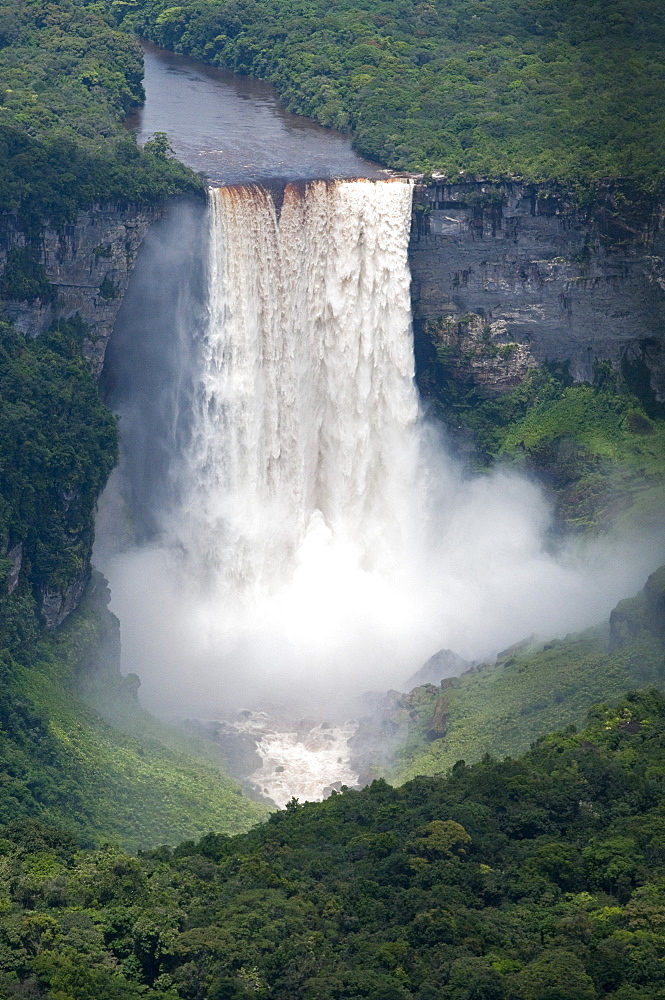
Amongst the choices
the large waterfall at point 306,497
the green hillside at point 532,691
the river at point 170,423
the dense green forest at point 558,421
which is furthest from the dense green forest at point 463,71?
the green hillside at point 532,691

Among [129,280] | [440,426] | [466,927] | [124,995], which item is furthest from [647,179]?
[124,995]

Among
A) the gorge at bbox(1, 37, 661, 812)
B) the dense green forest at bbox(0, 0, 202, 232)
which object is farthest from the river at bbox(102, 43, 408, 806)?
the dense green forest at bbox(0, 0, 202, 232)

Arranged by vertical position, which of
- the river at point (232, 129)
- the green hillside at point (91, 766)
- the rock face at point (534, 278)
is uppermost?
the river at point (232, 129)

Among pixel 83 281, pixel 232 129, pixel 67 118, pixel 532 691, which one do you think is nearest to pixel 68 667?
pixel 83 281

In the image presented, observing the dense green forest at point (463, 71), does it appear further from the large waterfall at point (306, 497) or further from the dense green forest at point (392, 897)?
the dense green forest at point (392, 897)

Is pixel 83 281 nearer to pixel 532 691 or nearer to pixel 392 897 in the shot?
pixel 532 691

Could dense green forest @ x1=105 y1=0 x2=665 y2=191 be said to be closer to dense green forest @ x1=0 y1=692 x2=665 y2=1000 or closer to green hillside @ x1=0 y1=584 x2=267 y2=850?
green hillside @ x1=0 y1=584 x2=267 y2=850
